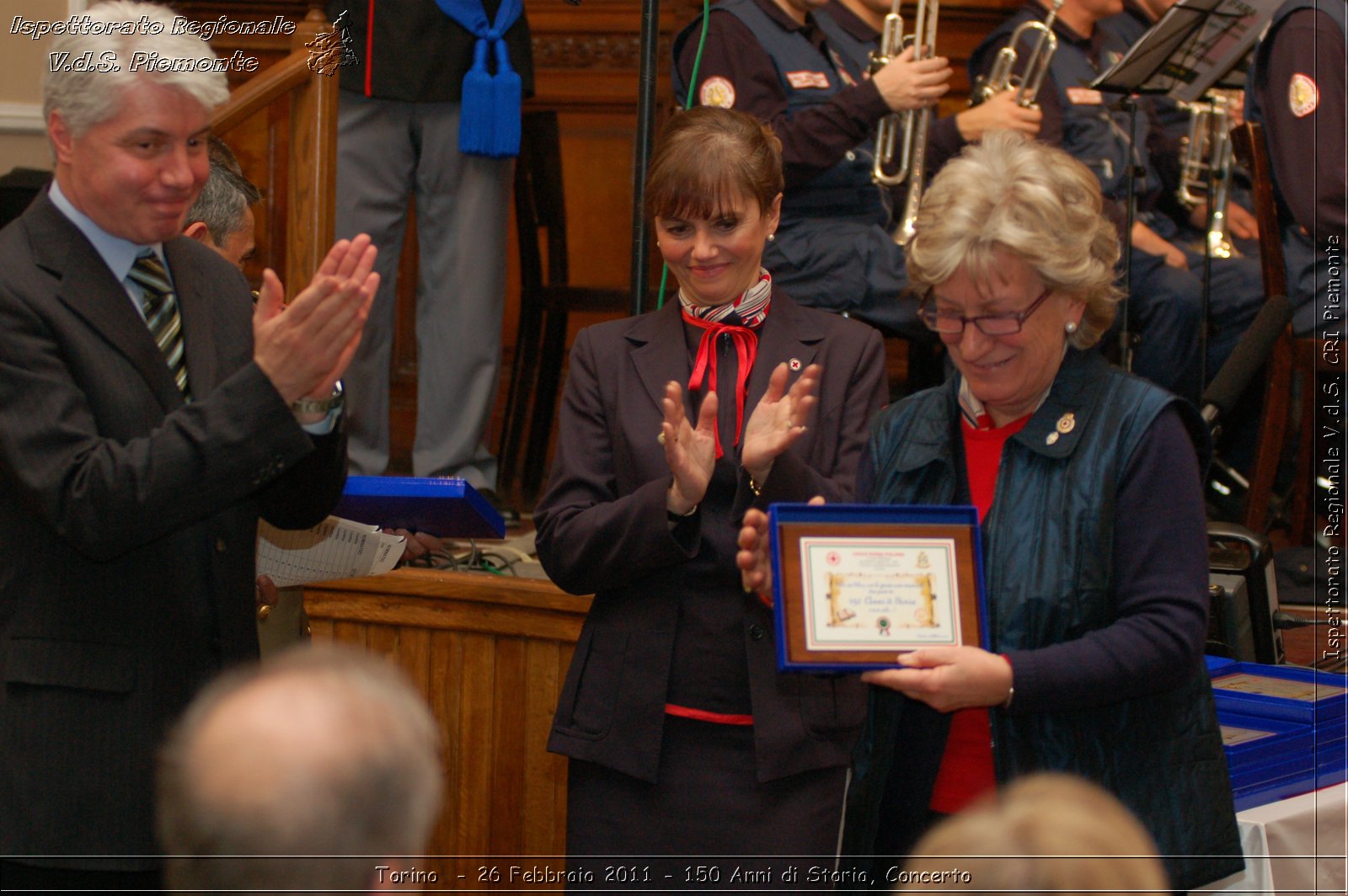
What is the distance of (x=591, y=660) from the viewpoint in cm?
239

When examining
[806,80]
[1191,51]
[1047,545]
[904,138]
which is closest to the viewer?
[1047,545]

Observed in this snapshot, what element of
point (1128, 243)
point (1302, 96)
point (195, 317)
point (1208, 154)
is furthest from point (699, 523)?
point (1208, 154)

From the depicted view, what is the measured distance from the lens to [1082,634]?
2037mm

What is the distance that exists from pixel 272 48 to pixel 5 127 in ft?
5.39

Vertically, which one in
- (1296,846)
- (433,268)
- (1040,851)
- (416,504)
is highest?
(433,268)

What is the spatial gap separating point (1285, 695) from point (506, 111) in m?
2.41

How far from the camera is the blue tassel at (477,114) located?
398 cm

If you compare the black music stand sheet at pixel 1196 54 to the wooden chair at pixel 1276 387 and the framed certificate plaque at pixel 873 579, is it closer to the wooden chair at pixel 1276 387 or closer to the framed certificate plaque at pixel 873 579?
the wooden chair at pixel 1276 387

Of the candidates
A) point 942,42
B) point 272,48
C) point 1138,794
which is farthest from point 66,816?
point 942,42

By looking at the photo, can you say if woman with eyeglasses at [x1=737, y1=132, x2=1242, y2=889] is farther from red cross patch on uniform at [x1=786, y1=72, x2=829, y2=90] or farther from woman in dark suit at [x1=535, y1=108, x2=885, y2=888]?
red cross patch on uniform at [x1=786, y1=72, x2=829, y2=90]

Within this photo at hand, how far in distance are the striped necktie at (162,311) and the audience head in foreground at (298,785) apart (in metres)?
0.85

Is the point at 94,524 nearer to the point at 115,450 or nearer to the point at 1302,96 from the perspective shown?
the point at 115,450

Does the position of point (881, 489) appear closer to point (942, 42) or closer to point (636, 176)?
point (636, 176)

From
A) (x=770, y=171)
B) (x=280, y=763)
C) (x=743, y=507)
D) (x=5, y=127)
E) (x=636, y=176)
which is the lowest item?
(x=280, y=763)
